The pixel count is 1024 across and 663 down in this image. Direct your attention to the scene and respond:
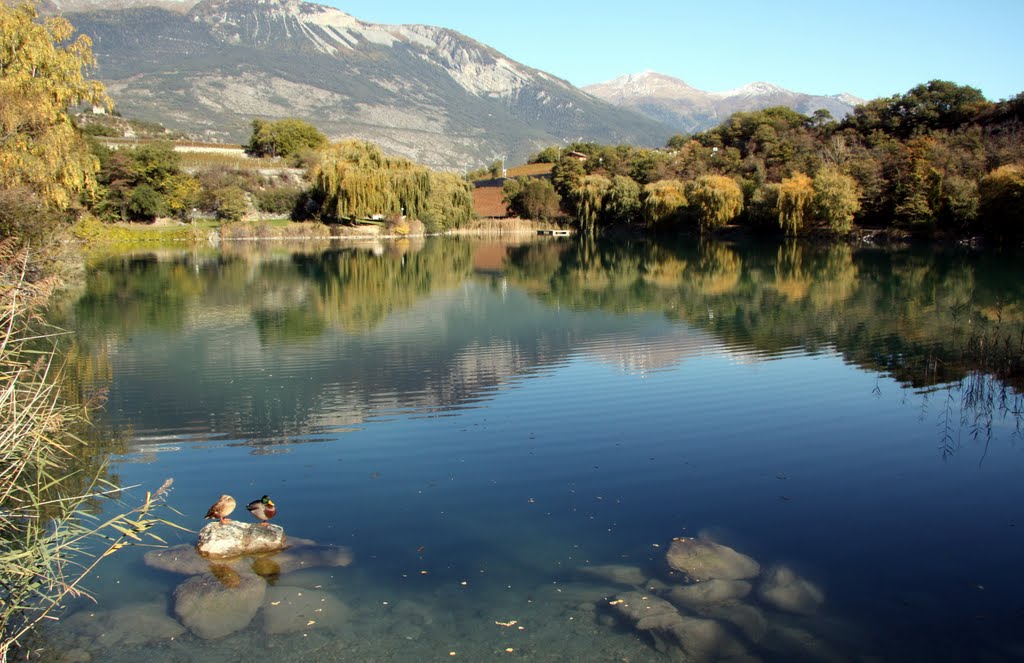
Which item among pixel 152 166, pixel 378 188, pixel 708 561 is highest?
pixel 152 166

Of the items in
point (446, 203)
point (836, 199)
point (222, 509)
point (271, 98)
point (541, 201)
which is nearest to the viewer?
point (222, 509)

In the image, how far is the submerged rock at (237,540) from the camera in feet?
19.7

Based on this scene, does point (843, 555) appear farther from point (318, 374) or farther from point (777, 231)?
point (777, 231)

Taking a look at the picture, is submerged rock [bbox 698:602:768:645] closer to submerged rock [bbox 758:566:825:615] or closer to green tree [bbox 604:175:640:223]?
submerged rock [bbox 758:566:825:615]

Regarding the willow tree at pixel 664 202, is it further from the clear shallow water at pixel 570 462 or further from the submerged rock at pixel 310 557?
the submerged rock at pixel 310 557

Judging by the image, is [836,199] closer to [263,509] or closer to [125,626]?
[263,509]

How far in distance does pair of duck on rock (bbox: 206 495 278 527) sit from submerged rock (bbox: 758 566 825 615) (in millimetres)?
3811

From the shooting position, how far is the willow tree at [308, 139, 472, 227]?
50969 millimetres

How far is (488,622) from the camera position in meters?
5.10

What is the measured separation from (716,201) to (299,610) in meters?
49.4

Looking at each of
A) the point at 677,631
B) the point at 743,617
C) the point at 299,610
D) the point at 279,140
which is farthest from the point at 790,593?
the point at 279,140

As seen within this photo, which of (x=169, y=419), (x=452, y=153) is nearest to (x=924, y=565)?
(x=169, y=419)

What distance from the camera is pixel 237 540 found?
604 cm

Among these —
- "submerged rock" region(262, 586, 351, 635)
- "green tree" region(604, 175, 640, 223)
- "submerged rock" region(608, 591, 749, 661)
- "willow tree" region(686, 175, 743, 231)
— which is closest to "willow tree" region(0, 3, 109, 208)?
"submerged rock" region(262, 586, 351, 635)
